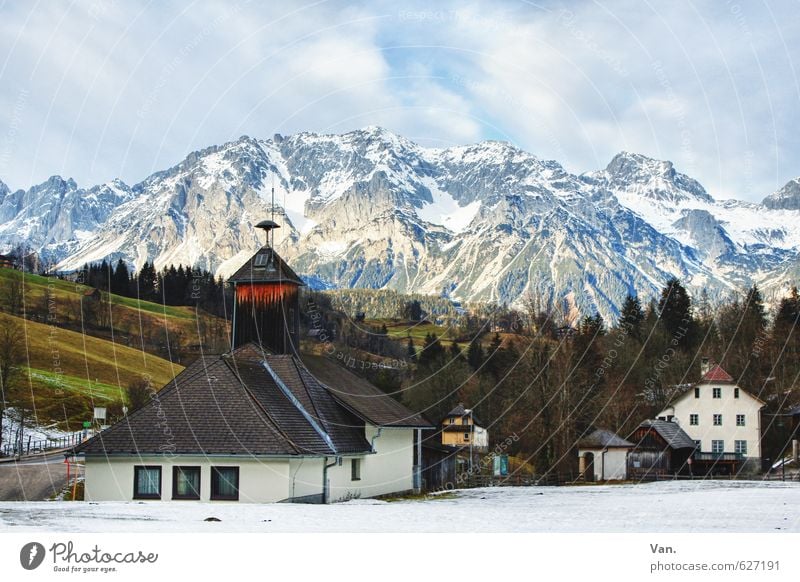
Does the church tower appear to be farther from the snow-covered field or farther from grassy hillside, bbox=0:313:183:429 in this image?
grassy hillside, bbox=0:313:183:429

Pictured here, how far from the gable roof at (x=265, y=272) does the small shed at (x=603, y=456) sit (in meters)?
26.4

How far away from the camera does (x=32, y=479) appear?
37.3 m

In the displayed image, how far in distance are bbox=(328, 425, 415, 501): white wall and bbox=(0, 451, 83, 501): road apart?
416 inches

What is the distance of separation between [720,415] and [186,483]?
4977 centimetres

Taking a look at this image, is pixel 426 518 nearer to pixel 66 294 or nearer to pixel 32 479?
pixel 32 479

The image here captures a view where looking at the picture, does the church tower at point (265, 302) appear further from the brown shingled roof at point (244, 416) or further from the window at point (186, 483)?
the window at point (186, 483)

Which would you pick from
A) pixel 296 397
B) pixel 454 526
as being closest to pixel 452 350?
pixel 296 397

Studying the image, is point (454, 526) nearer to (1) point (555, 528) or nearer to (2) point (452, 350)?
(1) point (555, 528)

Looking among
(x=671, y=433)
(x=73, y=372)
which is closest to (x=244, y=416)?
(x=671, y=433)

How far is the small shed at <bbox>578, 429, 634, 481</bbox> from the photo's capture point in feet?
189

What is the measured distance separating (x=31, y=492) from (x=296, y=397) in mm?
10340

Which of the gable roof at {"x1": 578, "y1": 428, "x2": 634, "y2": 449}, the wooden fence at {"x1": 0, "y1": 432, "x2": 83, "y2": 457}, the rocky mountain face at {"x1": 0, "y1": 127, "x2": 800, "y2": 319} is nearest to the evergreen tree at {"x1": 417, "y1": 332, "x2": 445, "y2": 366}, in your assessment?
the rocky mountain face at {"x1": 0, "y1": 127, "x2": 800, "y2": 319}

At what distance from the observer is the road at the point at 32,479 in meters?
33.6

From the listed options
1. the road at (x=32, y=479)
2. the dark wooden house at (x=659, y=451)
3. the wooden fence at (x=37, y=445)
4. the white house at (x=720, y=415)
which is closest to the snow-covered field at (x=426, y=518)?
the road at (x=32, y=479)
